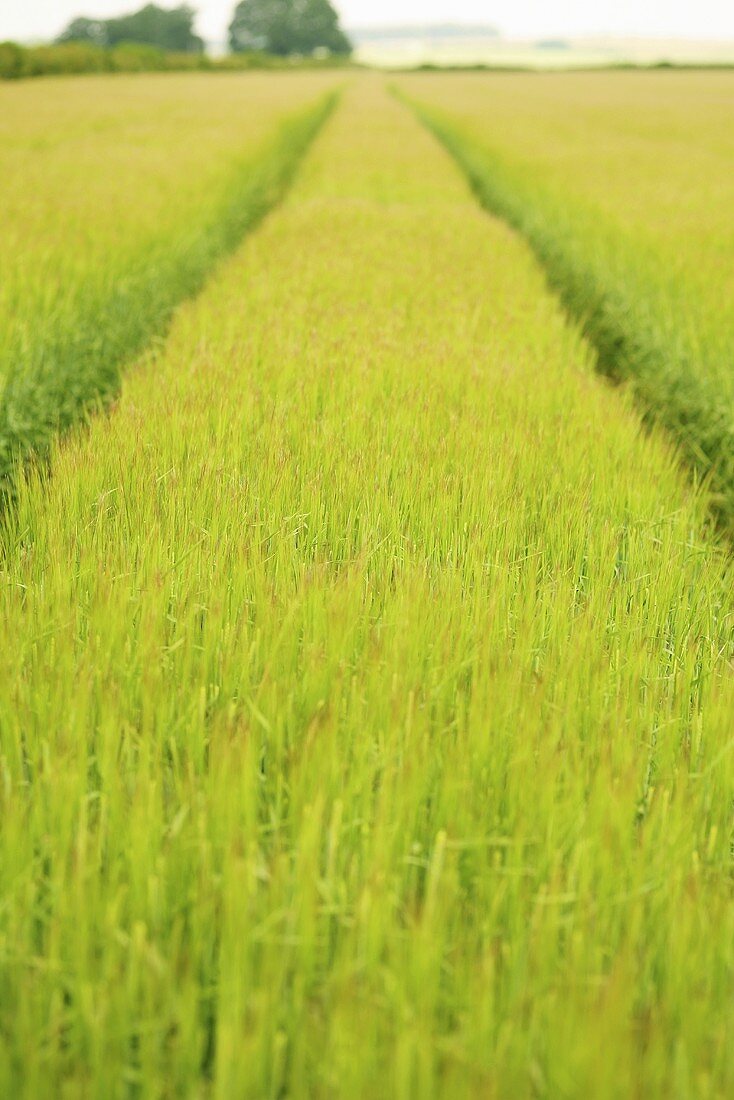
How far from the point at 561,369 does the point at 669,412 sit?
0.54m

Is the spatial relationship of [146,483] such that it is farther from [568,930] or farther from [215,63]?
[215,63]

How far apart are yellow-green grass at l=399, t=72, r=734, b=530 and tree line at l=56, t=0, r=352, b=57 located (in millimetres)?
69555

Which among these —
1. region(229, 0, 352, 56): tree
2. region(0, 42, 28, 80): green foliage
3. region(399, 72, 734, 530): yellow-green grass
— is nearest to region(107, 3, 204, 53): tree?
region(229, 0, 352, 56): tree

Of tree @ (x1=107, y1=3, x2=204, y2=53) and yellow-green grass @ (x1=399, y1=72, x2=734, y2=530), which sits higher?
tree @ (x1=107, y1=3, x2=204, y2=53)

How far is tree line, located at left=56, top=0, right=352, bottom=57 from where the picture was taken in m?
76.5

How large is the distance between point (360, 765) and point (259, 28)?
89.5 m

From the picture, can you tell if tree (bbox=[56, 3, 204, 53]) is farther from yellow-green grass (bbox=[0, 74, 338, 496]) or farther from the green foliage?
yellow-green grass (bbox=[0, 74, 338, 496])

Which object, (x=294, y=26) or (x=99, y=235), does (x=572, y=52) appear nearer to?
(x=294, y=26)

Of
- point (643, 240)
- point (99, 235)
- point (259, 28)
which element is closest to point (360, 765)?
point (99, 235)

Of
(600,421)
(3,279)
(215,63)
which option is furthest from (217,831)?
(215,63)

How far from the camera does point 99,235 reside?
214 inches

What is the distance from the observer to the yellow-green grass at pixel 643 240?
389 cm

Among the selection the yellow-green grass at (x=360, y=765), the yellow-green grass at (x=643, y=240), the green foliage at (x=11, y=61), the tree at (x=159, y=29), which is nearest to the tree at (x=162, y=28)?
the tree at (x=159, y=29)

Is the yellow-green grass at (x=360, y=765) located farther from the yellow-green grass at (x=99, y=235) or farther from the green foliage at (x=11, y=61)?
the green foliage at (x=11, y=61)
